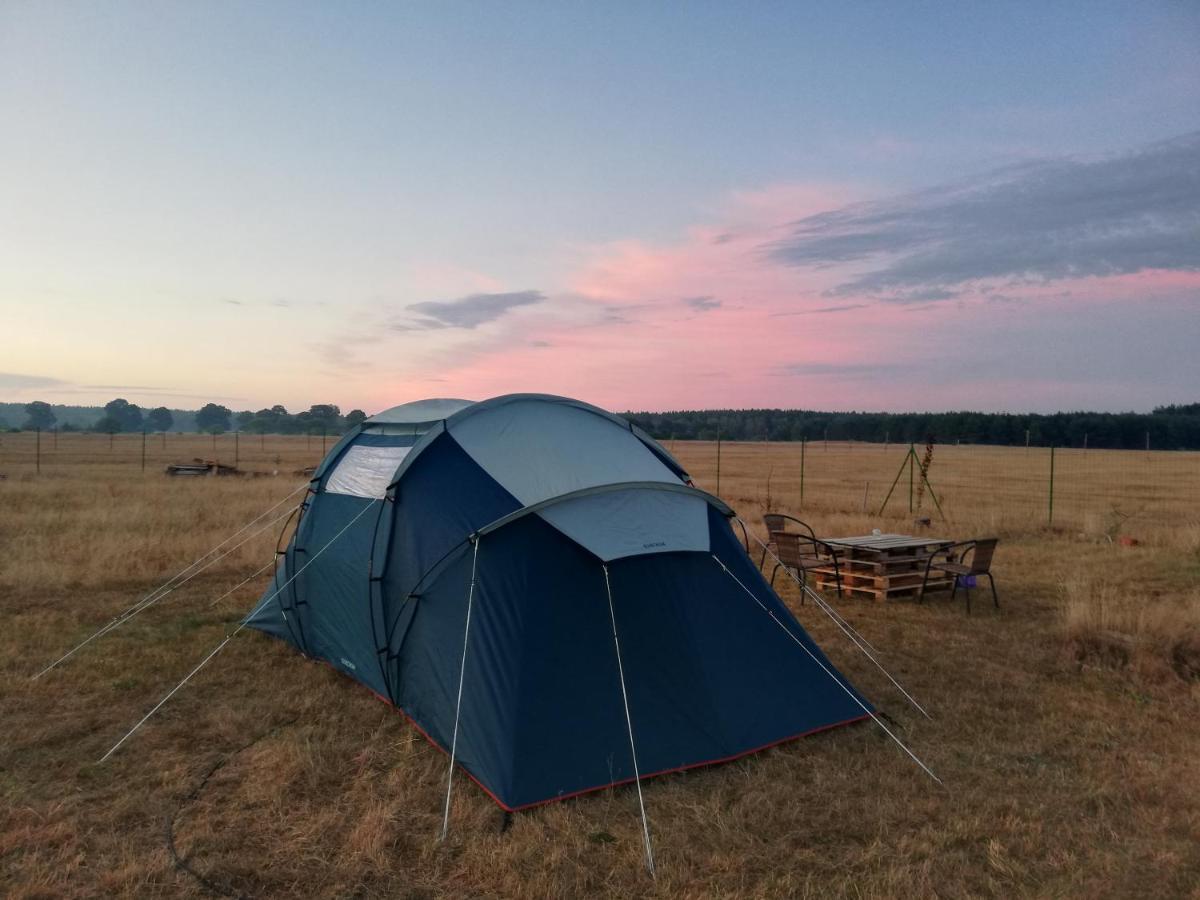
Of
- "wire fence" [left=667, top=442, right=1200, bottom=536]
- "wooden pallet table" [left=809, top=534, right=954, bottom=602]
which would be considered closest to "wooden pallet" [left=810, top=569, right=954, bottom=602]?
"wooden pallet table" [left=809, top=534, right=954, bottom=602]

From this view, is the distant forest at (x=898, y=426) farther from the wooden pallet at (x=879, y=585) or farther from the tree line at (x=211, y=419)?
the wooden pallet at (x=879, y=585)

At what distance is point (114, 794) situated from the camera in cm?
478

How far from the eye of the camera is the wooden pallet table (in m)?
10.1

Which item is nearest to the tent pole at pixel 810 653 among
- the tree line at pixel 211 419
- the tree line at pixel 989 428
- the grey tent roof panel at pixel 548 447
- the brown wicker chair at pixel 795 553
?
the grey tent roof panel at pixel 548 447

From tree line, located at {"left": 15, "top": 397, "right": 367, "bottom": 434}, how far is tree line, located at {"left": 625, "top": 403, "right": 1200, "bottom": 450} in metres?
44.5

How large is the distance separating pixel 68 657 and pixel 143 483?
1773cm

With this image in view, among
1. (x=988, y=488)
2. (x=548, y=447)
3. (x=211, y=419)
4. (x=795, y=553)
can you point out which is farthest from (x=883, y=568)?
(x=211, y=419)

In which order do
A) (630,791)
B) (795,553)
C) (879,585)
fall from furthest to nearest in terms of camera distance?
1. (879,585)
2. (795,553)
3. (630,791)

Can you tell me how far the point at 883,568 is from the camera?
1017 cm

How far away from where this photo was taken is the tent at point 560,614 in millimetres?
4836

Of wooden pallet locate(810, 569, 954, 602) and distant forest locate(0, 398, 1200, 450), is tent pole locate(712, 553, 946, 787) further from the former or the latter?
distant forest locate(0, 398, 1200, 450)

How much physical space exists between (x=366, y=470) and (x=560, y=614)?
270 cm

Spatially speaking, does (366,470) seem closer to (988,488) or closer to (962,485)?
(988,488)

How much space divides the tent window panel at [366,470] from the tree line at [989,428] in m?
53.2
